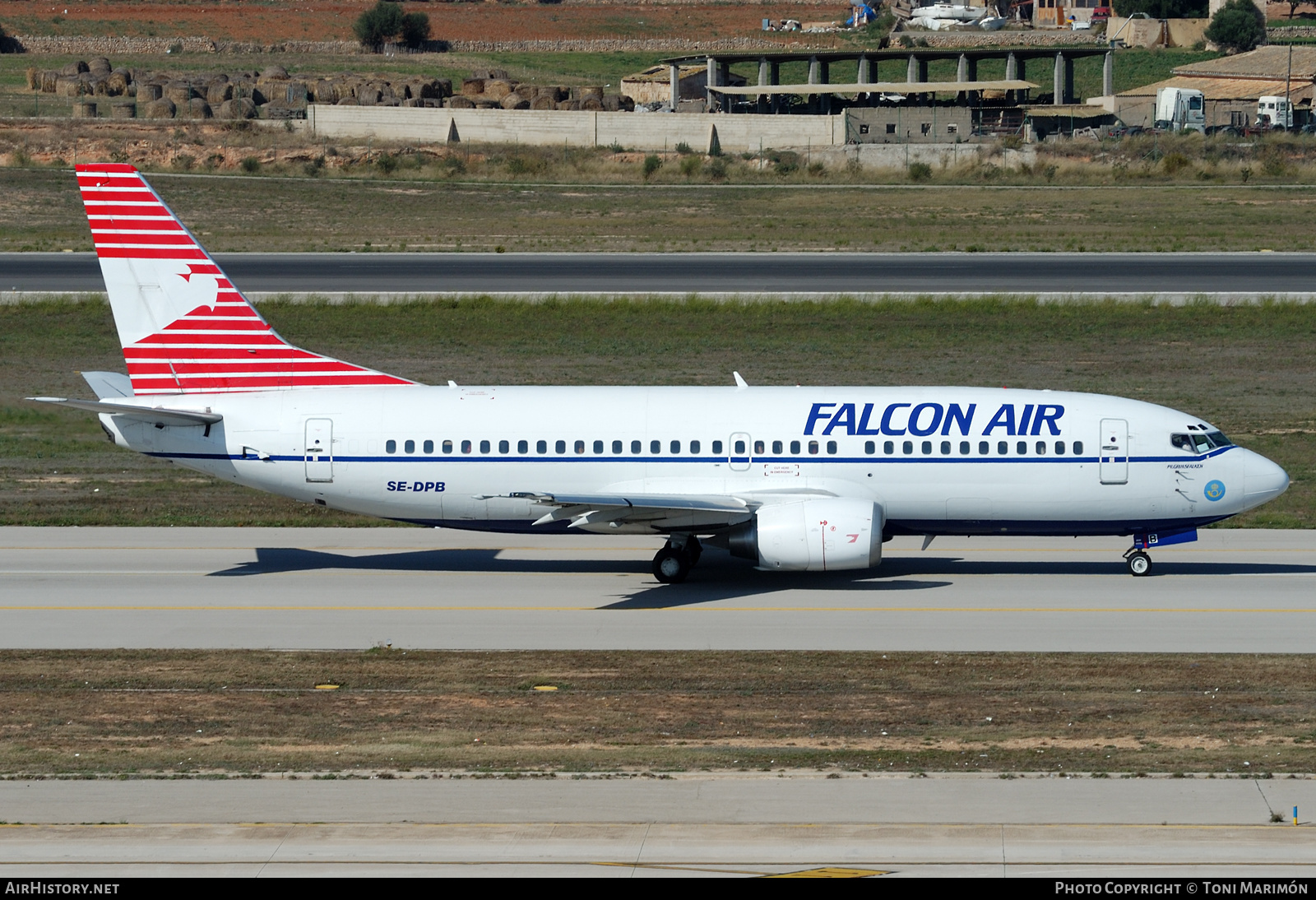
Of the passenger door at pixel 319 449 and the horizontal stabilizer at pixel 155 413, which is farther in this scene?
the passenger door at pixel 319 449

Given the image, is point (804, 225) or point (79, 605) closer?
point (79, 605)

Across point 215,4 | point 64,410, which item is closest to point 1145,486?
point 64,410

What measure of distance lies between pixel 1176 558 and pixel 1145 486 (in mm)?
3490

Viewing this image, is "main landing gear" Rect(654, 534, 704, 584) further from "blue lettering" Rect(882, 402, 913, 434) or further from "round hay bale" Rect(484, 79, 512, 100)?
"round hay bale" Rect(484, 79, 512, 100)

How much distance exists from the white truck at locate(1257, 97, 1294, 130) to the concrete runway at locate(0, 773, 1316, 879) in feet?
407

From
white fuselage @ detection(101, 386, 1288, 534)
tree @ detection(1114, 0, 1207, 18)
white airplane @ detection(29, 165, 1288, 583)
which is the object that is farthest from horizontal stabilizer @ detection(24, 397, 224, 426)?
tree @ detection(1114, 0, 1207, 18)

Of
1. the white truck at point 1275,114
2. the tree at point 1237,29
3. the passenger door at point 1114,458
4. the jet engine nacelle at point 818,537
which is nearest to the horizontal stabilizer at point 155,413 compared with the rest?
the jet engine nacelle at point 818,537

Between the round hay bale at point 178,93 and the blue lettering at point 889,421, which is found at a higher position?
the round hay bale at point 178,93

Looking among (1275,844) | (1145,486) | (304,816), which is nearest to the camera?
(1275,844)

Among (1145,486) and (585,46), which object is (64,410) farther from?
(585,46)

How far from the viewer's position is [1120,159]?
11112 cm

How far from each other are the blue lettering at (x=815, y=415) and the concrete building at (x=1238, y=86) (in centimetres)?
11155

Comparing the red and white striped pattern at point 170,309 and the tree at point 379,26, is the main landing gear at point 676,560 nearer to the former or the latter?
the red and white striped pattern at point 170,309

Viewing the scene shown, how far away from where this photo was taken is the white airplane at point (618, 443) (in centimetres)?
3023
